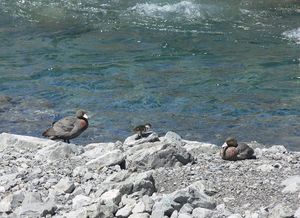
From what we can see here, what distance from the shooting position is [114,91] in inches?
602

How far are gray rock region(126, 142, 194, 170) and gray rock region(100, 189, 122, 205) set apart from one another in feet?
3.63

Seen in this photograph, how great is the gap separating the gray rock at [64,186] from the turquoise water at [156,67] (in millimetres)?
3975

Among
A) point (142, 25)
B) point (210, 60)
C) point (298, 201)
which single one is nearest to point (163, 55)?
point (210, 60)

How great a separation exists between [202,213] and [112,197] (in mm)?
950

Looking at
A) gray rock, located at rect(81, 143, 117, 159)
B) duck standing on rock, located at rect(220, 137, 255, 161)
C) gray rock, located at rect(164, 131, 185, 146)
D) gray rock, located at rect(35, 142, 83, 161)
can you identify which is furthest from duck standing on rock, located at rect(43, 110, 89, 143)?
duck standing on rock, located at rect(220, 137, 255, 161)

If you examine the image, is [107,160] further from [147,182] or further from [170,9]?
[170,9]

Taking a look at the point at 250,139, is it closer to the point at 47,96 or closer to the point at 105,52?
the point at 47,96

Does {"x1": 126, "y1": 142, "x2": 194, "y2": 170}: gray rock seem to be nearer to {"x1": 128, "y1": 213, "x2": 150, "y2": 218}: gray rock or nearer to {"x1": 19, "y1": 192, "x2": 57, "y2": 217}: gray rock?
{"x1": 19, "y1": 192, "x2": 57, "y2": 217}: gray rock

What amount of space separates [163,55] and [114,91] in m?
2.85

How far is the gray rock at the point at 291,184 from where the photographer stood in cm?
802

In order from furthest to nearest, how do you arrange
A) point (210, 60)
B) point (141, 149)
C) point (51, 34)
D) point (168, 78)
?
point (51, 34), point (210, 60), point (168, 78), point (141, 149)

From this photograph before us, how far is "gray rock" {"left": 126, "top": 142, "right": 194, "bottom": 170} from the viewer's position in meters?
9.23

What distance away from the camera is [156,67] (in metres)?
17.0

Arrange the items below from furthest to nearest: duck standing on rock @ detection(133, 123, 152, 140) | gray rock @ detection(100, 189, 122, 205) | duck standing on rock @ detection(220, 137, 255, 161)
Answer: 1. duck standing on rock @ detection(133, 123, 152, 140)
2. duck standing on rock @ detection(220, 137, 255, 161)
3. gray rock @ detection(100, 189, 122, 205)
